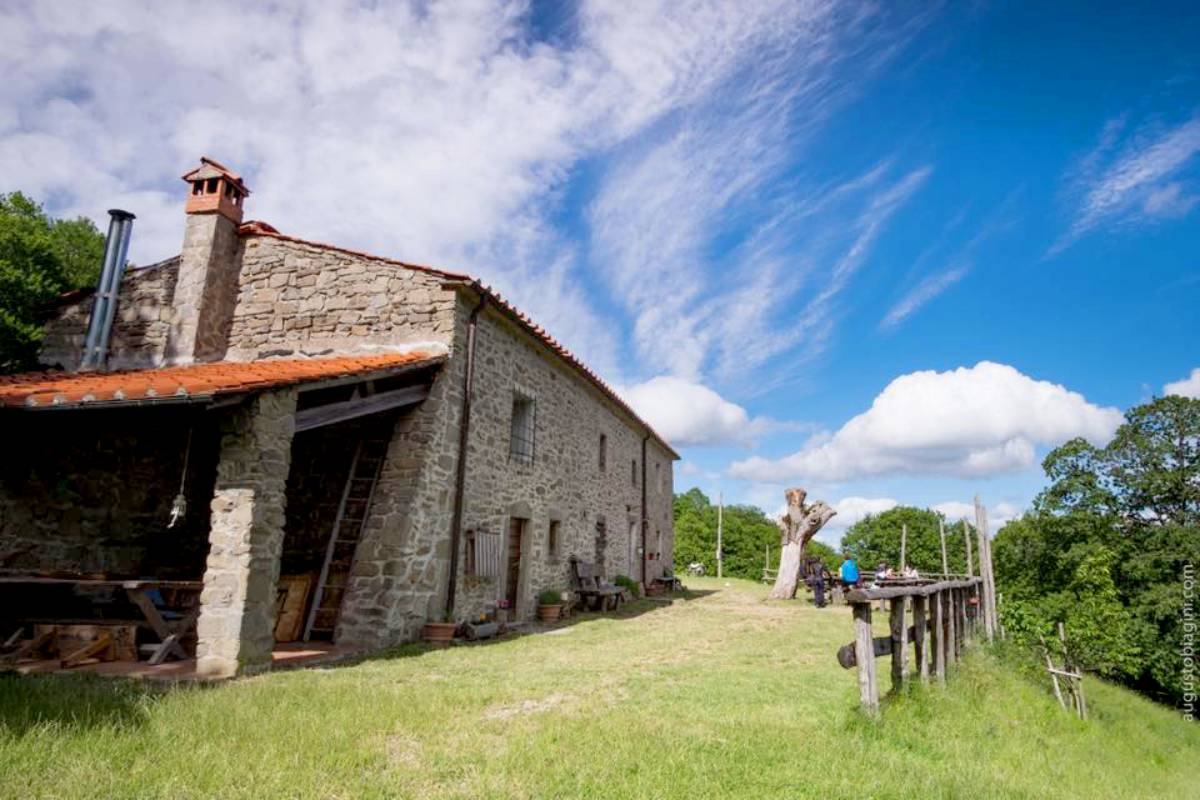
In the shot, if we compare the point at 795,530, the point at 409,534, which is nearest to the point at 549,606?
the point at 409,534

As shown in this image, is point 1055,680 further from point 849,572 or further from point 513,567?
point 513,567

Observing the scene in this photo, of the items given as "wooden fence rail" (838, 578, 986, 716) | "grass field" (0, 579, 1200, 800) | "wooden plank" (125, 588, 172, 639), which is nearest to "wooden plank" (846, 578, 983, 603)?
"wooden fence rail" (838, 578, 986, 716)

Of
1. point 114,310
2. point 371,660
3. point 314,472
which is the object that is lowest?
point 371,660

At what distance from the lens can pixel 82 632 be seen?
649 centimetres

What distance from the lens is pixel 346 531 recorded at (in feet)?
28.8

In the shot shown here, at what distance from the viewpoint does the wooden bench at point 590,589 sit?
45.1ft

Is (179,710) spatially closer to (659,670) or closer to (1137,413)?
(659,670)

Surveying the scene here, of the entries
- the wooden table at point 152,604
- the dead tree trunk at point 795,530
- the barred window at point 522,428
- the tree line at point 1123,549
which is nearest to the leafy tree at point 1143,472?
the tree line at point 1123,549

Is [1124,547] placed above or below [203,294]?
below

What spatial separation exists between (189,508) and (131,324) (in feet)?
9.96

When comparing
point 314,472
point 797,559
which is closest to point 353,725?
point 314,472

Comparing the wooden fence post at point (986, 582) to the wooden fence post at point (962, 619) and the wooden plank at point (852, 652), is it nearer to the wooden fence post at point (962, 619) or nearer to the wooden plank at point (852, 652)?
the wooden fence post at point (962, 619)

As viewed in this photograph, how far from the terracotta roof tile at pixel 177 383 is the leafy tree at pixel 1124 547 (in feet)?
64.6

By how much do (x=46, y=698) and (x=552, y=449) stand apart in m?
9.03
